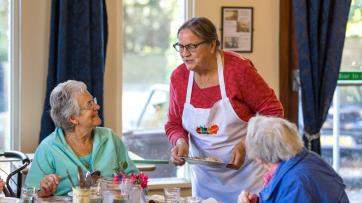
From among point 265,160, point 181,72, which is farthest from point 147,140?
point 265,160

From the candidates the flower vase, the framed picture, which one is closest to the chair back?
the flower vase

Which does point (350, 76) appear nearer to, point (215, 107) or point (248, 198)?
point (215, 107)

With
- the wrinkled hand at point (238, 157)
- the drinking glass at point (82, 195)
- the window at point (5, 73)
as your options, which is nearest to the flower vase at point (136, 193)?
the drinking glass at point (82, 195)

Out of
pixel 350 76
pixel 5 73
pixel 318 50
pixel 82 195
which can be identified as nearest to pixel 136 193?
pixel 82 195

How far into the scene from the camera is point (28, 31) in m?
4.25

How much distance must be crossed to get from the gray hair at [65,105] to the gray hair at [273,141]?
1103 mm

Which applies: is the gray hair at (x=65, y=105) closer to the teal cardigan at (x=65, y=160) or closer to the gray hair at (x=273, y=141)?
the teal cardigan at (x=65, y=160)

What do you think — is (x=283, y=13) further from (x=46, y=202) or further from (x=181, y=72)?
(x=46, y=202)

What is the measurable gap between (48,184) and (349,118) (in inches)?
118

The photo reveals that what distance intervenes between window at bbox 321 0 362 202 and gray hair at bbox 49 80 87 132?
2.51m

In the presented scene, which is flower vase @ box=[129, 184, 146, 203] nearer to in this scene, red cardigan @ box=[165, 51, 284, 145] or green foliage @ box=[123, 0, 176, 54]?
red cardigan @ box=[165, 51, 284, 145]

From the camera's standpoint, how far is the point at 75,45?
4.24 metres

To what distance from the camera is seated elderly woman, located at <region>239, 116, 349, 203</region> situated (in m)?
2.21

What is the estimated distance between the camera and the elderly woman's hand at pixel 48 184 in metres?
2.82
